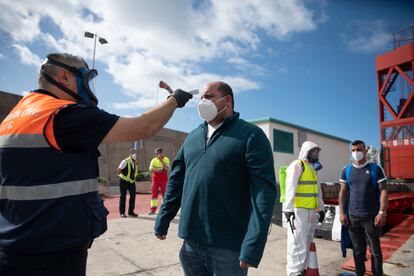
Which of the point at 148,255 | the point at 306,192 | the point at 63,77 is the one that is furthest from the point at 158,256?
the point at 63,77

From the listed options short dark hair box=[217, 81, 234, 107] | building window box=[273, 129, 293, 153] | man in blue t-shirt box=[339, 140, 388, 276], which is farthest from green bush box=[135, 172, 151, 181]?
short dark hair box=[217, 81, 234, 107]

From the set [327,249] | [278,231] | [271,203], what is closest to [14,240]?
[271,203]

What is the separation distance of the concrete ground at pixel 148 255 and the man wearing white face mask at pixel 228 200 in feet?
8.31

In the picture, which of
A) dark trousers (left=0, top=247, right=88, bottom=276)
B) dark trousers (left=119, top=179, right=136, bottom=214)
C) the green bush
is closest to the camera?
dark trousers (left=0, top=247, right=88, bottom=276)

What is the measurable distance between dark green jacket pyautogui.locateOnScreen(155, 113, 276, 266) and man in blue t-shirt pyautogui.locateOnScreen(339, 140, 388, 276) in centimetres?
291

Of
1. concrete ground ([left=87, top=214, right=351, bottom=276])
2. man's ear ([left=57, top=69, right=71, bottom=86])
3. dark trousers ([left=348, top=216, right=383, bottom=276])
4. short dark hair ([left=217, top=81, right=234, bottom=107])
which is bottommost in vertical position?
concrete ground ([left=87, top=214, right=351, bottom=276])

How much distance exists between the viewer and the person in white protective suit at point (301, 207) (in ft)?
14.0

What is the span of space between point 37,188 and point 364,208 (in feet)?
13.9

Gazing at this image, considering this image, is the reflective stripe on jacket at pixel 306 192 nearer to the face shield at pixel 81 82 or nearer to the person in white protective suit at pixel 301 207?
the person in white protective suit at pixel 301 207

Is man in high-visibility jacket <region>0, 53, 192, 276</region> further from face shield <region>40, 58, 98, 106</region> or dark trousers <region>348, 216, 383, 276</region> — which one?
dark trousers <region>348, 216, 383, 276</region>

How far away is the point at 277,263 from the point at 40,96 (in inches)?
181

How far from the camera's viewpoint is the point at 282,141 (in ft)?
37.3

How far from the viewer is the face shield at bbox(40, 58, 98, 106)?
189cm

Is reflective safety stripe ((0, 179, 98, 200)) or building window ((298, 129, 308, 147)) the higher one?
building window ((298, 129, 308, 147))
